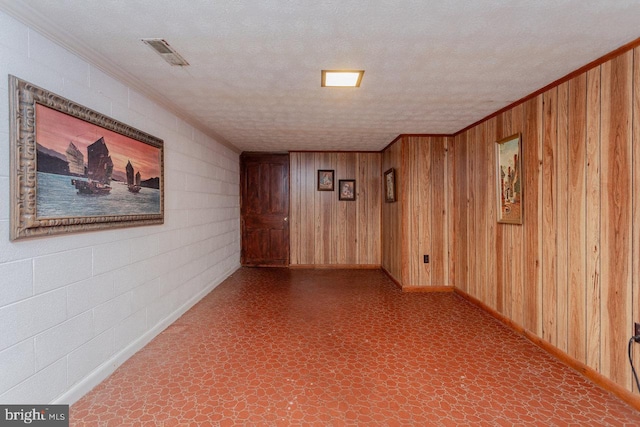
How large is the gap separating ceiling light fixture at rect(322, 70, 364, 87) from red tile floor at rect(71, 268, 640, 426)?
89.9 inches

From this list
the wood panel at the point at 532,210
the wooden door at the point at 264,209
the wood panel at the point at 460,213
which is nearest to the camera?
the wood panel at the point at 532,210

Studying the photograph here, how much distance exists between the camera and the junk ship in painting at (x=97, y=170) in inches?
79.1

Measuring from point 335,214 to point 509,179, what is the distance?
3.40m

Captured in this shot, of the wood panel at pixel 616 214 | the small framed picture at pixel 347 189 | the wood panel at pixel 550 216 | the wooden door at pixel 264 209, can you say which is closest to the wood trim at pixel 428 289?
the wood panel at pixel 550 216

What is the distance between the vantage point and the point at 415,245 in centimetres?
455

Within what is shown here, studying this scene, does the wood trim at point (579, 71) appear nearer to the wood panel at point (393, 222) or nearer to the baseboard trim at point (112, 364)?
the wood panel at point (393, 222)

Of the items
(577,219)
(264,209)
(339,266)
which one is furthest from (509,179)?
(264,209)

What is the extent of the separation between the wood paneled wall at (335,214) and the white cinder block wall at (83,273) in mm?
2610

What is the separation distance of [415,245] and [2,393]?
4299 millimetres

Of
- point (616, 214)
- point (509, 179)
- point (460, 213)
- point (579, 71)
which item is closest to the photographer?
point (616, 214)

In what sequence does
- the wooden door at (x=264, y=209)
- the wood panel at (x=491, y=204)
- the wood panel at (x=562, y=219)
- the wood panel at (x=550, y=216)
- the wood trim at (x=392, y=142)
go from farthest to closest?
the wooden door at (x=264, y=209) < the wood trim at (x=392, y=142) < the wood panel at (x=491, y=204) < the wood panel at (x=550, y=216) < the wood panel at (x=562, y=219)

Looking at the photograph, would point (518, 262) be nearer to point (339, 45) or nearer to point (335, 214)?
point (339, 45)

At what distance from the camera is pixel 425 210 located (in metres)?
4.55

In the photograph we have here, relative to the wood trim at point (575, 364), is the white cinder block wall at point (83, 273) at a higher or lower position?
higher
